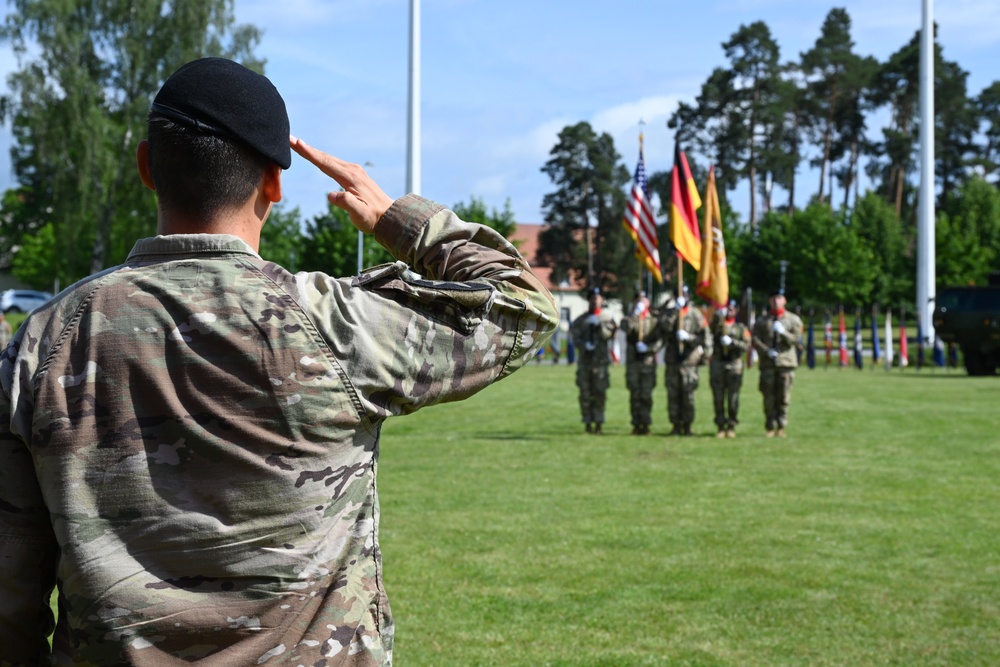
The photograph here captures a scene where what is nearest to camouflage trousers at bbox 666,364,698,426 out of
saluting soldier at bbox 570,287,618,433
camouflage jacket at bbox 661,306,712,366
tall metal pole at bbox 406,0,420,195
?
camouflage jacket at bbox 661,306,712,366

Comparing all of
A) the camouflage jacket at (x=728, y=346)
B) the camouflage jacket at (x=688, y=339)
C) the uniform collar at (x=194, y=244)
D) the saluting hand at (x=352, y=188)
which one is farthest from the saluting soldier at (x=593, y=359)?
the uniform collar at (x=194, y=244)

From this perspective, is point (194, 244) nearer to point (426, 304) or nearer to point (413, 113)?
point (426, 304)

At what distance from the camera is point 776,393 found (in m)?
17.8

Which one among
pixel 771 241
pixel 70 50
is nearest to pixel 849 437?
pixel 70 50

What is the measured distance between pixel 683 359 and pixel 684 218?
2541mm

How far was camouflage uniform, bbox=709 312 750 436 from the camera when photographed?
705 inches

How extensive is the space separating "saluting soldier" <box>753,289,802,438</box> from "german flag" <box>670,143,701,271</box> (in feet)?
5.47

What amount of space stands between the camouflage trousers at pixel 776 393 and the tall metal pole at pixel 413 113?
1174cm

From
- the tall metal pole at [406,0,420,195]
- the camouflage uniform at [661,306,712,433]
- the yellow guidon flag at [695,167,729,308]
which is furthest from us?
the tall metal pole at [406,0,420,195]

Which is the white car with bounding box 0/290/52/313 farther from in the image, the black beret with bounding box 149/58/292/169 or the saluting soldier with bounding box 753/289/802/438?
the black beret with bounding box 149/58/292/169

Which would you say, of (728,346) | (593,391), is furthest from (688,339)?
(593,391)

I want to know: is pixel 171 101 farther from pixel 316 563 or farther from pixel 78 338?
pixel 316 563

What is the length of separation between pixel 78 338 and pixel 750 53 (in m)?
75.8

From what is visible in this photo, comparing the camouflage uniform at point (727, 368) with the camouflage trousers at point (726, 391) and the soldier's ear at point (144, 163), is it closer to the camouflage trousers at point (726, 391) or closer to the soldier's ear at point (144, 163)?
the camouflage trousers at point (726, 391)
